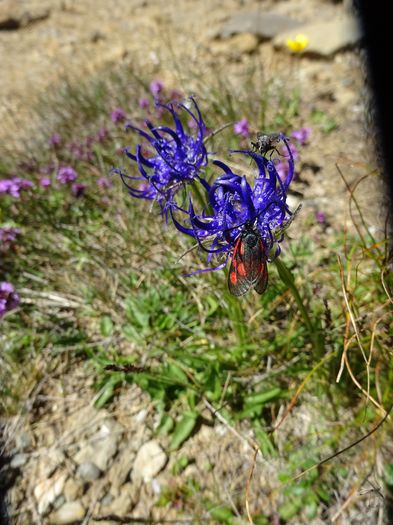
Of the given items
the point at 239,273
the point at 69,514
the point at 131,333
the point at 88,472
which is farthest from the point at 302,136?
the point at 69,514

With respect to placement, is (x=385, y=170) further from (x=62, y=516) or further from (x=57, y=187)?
(x=62, y=516)

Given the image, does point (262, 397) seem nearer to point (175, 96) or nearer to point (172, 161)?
point (172, 161)

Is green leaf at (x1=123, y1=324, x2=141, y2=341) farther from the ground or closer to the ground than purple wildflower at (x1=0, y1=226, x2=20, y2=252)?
closer to the ground

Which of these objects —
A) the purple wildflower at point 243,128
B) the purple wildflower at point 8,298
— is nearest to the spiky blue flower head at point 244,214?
the purple wildflower at point 8,298

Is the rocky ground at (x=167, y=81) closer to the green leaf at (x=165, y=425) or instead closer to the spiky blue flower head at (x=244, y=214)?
the green leaf at (x=165, y=425)

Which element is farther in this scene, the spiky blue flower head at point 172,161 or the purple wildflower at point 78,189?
the purple wildflower at point 78,189

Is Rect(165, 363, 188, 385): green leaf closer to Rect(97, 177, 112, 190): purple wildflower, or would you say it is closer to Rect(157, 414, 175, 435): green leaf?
Rect(157, 414, 175, 435): green leaf

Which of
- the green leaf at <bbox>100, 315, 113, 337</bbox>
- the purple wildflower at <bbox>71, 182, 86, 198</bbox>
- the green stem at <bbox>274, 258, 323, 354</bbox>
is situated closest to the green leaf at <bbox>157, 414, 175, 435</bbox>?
the green leaf at <bbox>100, 315, 113, 337</bbox>
